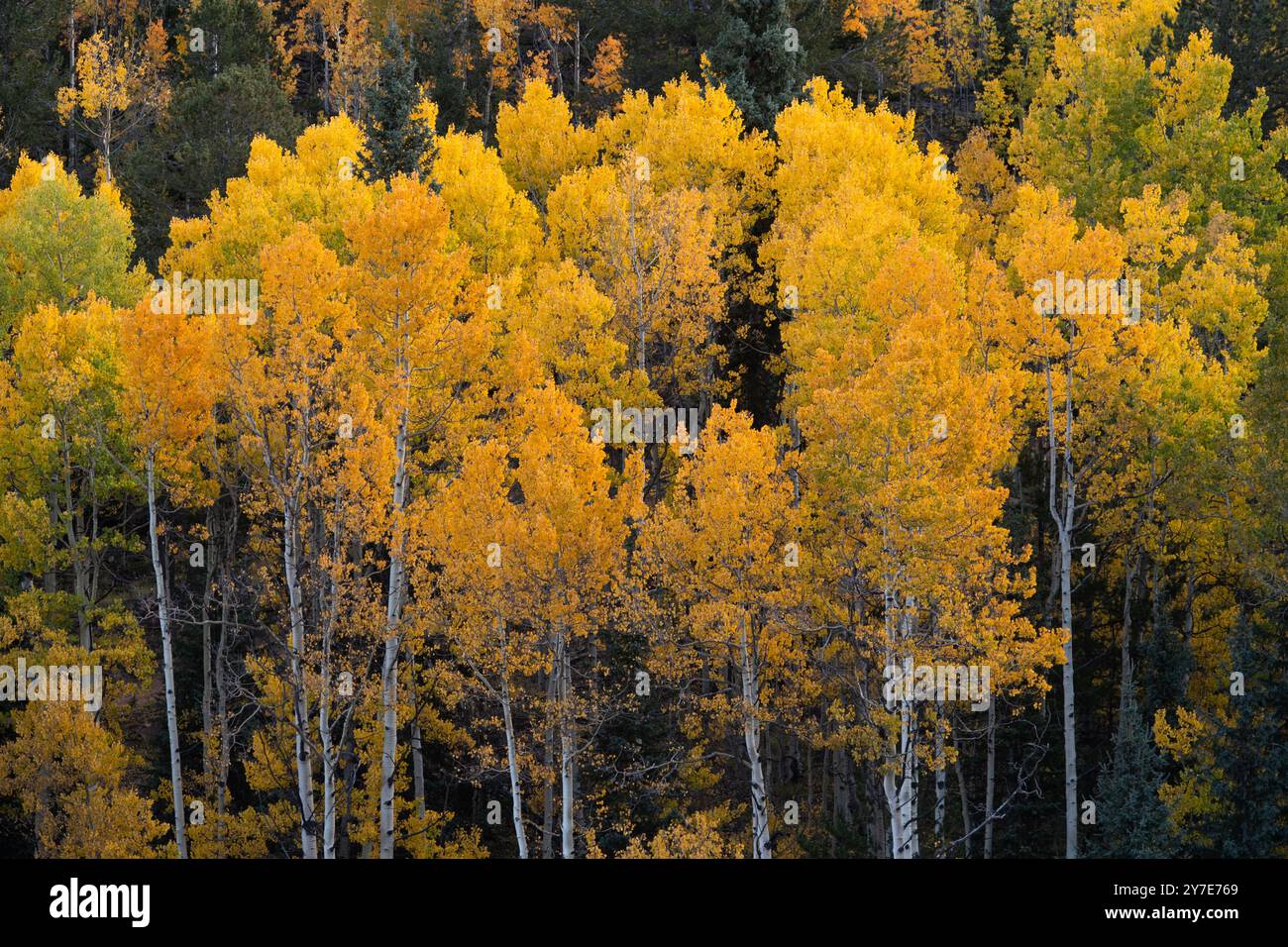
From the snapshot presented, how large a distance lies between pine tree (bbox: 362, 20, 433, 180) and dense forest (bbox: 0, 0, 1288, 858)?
132 mm

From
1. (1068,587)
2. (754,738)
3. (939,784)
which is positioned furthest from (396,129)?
(939,784)

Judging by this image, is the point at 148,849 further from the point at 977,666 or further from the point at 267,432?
the point at 977,666

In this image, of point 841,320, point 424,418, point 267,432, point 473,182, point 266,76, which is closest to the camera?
point 267,432

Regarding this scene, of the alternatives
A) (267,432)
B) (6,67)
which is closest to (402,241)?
(267,432)

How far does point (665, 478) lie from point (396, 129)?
40.1ft

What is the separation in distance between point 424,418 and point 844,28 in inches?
1242

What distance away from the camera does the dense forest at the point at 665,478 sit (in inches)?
1090

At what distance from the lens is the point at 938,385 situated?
27672mm

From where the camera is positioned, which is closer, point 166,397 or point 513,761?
point 513,761

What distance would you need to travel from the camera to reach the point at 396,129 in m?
41.0

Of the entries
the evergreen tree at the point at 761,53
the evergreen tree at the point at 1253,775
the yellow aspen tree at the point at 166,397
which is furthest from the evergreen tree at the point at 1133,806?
the evergreen tree at the point at 761,53

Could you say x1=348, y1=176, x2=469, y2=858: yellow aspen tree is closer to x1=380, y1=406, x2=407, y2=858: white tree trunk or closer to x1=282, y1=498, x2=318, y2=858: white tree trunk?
x1=380, y1=406, x2=407, y2=858: white tree trunk

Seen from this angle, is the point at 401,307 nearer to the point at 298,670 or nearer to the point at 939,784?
the point at 298,670

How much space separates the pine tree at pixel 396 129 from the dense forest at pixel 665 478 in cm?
13
